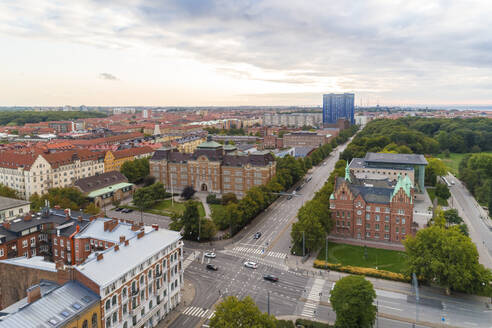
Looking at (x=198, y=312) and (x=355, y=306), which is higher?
(x=355, y=306)

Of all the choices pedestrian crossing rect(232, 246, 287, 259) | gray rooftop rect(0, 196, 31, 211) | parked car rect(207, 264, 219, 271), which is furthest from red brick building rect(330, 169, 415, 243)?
gray rooftop rect(0, 196, 31, 211)

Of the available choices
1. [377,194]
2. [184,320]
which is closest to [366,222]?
[377,194]

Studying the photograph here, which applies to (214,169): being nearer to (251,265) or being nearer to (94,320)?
(251,265)

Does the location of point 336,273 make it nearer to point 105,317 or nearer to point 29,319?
point 105,317

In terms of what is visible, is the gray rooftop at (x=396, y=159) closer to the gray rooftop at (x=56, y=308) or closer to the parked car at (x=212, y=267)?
the parked car at (x=212, y=267)

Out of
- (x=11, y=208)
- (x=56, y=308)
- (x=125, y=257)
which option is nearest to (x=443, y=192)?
(x=125, y=257)

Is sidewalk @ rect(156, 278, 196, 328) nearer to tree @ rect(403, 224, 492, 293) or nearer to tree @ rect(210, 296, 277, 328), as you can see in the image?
tree @ rect(210, 296, 277, 328)
